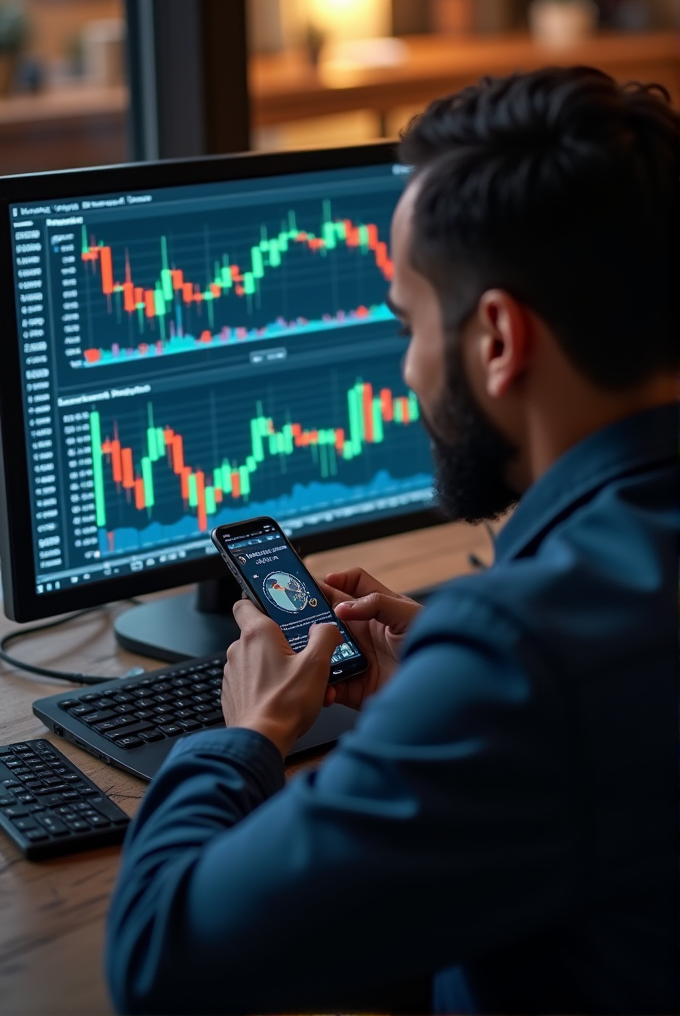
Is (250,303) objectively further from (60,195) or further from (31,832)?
(31,832)

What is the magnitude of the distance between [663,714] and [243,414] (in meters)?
0.67

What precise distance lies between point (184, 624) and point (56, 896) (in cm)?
46

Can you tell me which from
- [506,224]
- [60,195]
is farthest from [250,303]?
[506,224]

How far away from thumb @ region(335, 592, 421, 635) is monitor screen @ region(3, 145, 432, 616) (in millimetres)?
203

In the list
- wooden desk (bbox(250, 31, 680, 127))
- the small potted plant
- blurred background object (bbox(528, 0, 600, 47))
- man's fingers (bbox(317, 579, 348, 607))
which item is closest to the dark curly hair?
man's fingers (bbox(317, 579, 348, 607))

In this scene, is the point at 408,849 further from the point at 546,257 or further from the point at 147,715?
the point at 147,715

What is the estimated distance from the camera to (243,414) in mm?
1256

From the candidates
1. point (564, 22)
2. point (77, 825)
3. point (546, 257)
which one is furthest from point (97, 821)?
point (564, 22)

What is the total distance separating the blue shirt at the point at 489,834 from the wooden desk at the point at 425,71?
3.20 meters

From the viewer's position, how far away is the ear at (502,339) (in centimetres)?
76

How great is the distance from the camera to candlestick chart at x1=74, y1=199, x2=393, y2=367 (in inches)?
45.4

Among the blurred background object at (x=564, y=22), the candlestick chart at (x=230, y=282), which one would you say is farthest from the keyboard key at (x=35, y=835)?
the blurred background object at (x=564, y=22)

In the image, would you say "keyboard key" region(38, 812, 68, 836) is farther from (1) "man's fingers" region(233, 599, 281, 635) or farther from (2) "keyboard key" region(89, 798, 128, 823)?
(1) "man's fingers" region(233, 599, 281, 635)

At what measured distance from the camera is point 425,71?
4.25 m
